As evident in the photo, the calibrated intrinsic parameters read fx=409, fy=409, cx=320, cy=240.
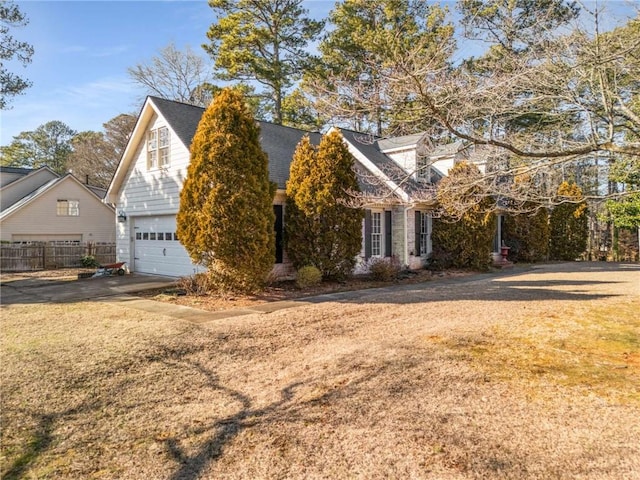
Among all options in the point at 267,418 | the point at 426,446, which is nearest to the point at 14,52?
the point at 267,418

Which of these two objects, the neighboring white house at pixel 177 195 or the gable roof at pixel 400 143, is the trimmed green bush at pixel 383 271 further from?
the gable roof at pixel 400 143

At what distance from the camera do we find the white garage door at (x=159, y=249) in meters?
13.2

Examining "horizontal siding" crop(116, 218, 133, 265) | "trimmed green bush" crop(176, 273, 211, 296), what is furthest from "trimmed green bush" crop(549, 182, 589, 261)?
"horizontal siding" crop(116, 218, 133, 265)

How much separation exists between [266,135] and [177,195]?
14.9 feet

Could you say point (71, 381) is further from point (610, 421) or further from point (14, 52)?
point (14, 52)

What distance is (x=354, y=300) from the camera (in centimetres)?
970

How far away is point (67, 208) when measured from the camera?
24359 millimetres

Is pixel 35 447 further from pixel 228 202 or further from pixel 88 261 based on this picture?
pixel 88 261

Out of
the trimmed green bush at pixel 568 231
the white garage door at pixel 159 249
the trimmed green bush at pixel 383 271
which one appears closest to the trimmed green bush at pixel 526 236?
the trimmed green bush at pixel 568 231

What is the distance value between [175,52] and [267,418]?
29417mm

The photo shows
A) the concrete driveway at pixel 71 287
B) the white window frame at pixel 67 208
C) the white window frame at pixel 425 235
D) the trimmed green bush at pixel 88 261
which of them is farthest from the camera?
the white window frame at pixel 67 208

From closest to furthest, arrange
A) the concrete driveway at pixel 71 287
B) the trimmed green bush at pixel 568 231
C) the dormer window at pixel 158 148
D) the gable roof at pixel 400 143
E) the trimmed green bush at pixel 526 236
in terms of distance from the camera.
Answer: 1. the concrete driveway at pixel 71 287
2. the dormer window at pixel 158 148
3. the gable roof at pixel 400 143
4. the trimmed green bush at pixel 526 236
5. the trimmed green bush at pixel 568 231

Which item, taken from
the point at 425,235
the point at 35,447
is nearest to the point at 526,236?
the point at 425,235

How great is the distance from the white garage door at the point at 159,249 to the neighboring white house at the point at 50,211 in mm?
10635
